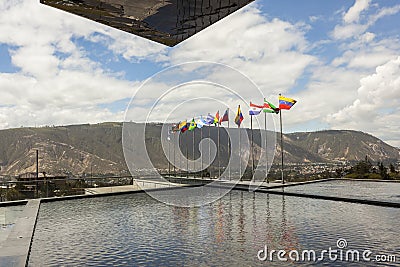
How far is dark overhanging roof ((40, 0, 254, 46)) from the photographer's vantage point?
6648 mm

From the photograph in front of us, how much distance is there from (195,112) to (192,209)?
1445cm

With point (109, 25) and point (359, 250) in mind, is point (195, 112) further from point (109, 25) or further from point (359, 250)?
point (359, 250)

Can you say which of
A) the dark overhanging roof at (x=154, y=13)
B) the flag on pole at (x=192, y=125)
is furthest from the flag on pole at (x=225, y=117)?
the dark overhanging roof at (x=154, y=13)

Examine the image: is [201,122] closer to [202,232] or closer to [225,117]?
[225,117]

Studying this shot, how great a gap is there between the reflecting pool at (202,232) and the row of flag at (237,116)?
22.4ft

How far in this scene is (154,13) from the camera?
23.4ft

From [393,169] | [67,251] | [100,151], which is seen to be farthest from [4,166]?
[67,251]

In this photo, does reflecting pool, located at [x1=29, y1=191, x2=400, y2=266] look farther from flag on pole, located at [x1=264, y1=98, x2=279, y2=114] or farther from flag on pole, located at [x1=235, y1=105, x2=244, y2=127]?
flag on pole, located at [x1=235, y1=105, x2=244, y2=127]

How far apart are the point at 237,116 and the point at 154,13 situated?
15125 mm

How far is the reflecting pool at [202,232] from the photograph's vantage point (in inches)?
224

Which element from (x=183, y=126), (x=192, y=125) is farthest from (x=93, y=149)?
(x=192, y=125)

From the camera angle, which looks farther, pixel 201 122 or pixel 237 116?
pixel 201 122

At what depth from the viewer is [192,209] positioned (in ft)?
35.9

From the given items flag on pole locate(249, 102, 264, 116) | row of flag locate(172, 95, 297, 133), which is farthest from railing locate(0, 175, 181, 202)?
row of flag locate(172, 95, 297, 133)
